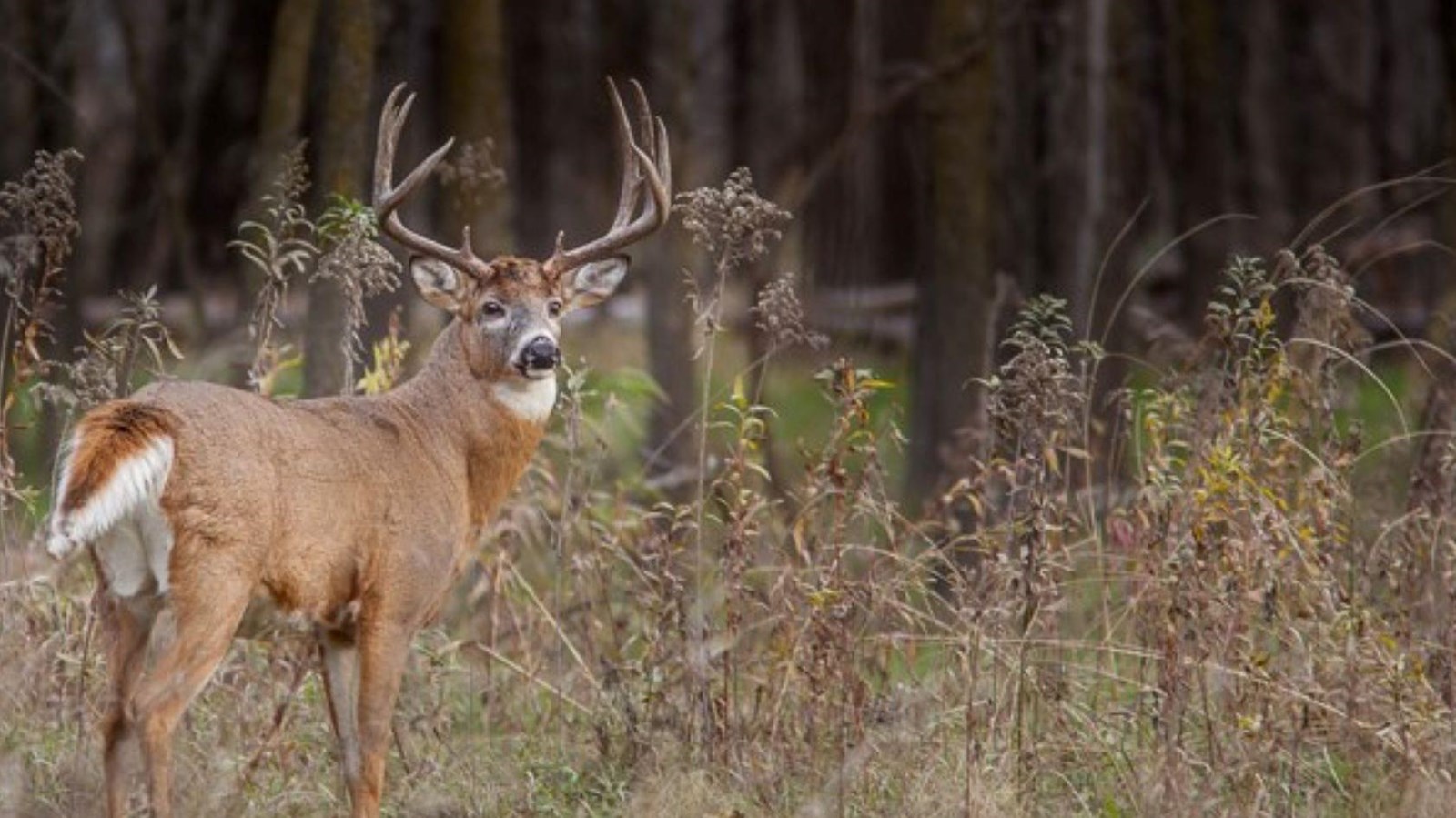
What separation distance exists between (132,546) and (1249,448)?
3066 mm

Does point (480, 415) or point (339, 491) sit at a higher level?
point (480, 415)

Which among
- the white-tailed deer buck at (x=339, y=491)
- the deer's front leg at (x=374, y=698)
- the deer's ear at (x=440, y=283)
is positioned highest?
the deer's ear at (x=440, y=283)

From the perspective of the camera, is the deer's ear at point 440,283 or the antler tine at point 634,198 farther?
the deer's ear at point 440,283

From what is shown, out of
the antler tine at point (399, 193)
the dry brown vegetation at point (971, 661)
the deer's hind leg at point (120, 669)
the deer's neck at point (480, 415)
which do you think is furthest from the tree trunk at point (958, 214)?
the deer's hind leg at point (120, 669)

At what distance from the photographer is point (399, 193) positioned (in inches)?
320

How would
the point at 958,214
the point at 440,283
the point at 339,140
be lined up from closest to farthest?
1. the point at 440,283
2. the point at 339,140
3. the point at 958,214

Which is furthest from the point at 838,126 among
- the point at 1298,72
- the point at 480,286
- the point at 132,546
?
the point at 132,546

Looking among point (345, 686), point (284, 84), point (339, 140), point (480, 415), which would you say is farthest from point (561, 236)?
point (284, 84)

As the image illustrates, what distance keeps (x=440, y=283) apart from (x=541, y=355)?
0.52 m

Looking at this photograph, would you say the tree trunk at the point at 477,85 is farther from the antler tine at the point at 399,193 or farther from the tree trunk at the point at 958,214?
the antler tine at the point at 399,193

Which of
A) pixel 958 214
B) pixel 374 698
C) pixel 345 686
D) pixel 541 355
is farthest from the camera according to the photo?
pixel 958 214

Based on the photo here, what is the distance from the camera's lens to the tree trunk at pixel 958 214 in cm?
1319

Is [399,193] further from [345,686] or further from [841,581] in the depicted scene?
[841,581]

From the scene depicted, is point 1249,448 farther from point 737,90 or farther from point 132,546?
point 737,90
